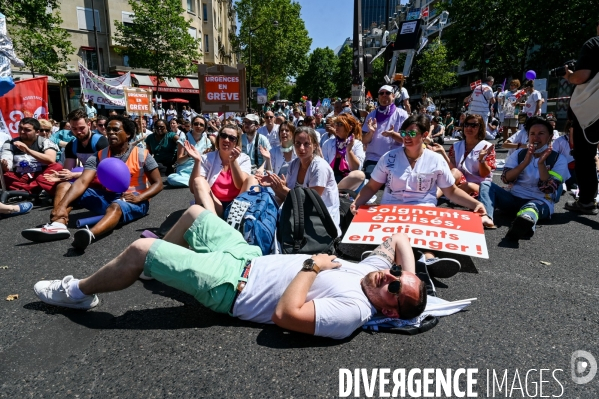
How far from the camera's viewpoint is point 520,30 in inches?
1014

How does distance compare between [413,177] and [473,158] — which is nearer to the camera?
[413,177]

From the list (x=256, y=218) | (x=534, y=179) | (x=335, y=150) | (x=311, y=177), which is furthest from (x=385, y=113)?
(x=256, y=218)

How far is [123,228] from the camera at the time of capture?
504 centimetres

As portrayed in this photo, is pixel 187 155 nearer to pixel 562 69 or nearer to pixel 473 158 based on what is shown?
pixel 473 158

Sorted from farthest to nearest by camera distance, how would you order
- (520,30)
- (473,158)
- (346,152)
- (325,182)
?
1. (520,30)
2. (346,152)
3. (473,158)
4. (325,182)

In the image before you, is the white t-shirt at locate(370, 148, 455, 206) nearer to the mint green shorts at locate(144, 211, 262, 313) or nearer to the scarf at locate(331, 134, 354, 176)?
the scarf at locate(331, 134, 354, 176)

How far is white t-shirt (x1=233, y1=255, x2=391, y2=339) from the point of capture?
2.28m

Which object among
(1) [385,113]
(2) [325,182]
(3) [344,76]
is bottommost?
(2) [325,182]

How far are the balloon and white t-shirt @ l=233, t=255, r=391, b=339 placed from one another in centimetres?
287

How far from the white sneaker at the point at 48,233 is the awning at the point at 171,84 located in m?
32.5

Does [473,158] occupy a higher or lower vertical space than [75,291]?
higher

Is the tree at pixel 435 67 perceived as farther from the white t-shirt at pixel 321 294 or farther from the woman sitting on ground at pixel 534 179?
the white t-shirt at pixel 321 294

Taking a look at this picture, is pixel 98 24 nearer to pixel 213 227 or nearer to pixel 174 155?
pixel 174 155

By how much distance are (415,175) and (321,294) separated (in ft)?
7.16
